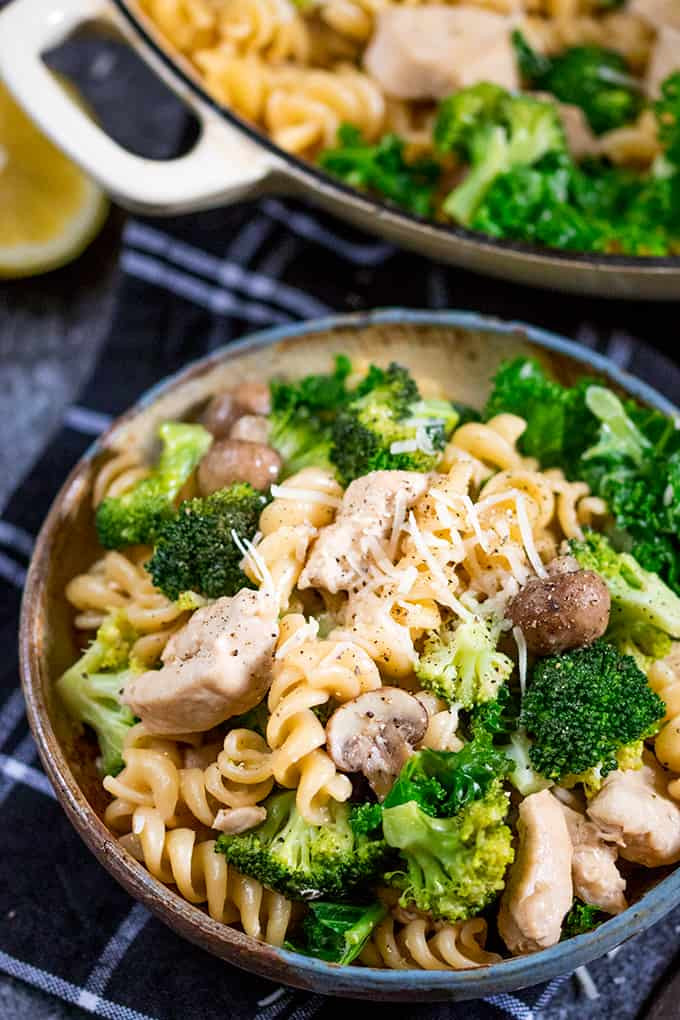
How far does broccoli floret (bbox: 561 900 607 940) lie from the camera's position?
1.99 meters

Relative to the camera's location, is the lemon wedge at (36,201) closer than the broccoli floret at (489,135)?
No

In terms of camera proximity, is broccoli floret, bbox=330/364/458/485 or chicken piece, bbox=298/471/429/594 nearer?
chicken piece, bbox=298/471/429/594

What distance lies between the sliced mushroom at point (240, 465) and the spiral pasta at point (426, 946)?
3.01ft

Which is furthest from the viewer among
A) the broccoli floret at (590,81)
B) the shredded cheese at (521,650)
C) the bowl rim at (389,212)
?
the broccoli floret at (590,81)

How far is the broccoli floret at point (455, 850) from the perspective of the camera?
→ 1.86m

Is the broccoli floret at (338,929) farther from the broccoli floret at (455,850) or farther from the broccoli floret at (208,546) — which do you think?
the broccoli floret at (208,546)

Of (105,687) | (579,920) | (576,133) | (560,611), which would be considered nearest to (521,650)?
(560,611)

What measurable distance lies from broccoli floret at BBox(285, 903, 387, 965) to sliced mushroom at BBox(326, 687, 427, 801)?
0.69 feet

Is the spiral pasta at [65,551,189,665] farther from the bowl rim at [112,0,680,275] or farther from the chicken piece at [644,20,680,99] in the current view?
the chicken piece at [644,20,680,99]

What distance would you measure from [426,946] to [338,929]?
0.15 meters

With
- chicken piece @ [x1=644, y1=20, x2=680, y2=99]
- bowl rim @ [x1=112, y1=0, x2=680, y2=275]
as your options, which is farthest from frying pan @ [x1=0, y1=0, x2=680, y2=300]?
chicken piece @ [x1=644, y1=20, x2=680, y2=99]

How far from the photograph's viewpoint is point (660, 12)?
12.0 ft

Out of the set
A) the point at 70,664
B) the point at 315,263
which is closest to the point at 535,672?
the point at 70,664

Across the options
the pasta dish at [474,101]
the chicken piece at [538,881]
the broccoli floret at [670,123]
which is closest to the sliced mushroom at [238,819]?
the chicken piece at [538,881]
